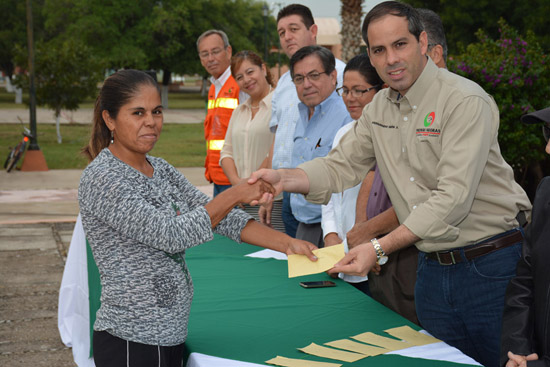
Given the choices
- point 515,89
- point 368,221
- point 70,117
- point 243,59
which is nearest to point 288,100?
point 243,59

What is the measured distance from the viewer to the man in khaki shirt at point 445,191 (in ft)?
8.36

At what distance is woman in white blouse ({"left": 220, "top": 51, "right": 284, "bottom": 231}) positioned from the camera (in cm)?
571

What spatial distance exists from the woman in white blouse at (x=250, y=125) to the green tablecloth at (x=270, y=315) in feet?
6.40

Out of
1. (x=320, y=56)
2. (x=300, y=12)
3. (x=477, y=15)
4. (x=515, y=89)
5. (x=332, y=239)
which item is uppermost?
(x=477, y=15)

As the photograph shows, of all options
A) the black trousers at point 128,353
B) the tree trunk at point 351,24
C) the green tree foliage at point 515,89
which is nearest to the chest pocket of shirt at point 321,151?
the black trousers at point 128,353

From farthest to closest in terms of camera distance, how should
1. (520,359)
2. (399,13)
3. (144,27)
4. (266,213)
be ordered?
(144,27), (266,213), (399,13), (520,359)

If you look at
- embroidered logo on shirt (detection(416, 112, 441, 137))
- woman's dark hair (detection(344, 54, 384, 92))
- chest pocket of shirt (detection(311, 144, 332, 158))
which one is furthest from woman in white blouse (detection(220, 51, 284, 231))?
embroidered logo on shirt (detection(416, 112, 441, 137))

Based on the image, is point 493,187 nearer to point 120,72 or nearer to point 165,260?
point 165,260

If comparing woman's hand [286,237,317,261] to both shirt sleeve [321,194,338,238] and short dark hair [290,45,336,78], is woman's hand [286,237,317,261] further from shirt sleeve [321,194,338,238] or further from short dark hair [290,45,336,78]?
short dark hair [290,45,336,78]

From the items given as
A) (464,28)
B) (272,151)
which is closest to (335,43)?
(464,28)

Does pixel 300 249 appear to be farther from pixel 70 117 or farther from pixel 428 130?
pixel 70 117

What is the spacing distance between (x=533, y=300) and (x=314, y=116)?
250 centimetres

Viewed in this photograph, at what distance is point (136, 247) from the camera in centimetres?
240

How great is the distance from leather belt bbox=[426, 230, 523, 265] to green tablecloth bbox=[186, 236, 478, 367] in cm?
37
